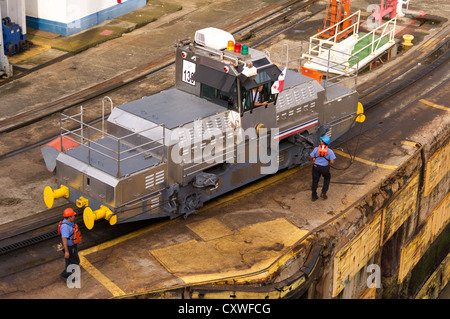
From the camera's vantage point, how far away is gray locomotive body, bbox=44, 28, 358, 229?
15352 mm

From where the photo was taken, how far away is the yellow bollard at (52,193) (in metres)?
15.5

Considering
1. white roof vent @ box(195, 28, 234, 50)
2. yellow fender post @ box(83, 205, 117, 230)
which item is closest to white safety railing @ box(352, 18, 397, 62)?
white roof vent @ box(195, 28, 234, 50)

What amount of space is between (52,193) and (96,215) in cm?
117

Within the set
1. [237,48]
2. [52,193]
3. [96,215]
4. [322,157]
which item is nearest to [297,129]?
[322,157]

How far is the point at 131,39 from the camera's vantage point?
27.4m

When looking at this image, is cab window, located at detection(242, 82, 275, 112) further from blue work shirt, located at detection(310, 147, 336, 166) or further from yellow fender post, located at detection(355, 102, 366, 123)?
yellow fender post, located at detection(355, 102, 366, 123)

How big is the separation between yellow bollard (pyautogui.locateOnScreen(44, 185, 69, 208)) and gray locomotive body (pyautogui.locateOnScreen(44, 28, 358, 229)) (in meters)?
0.04

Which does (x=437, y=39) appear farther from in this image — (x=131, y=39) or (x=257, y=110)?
(x=257, y=110)

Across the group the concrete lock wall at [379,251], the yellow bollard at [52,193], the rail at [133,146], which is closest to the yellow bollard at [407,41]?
the concrete lock wall at [379,251]

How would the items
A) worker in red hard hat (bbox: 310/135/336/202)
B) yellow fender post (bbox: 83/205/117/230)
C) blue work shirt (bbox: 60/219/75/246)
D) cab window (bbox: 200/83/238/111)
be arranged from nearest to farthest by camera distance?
blue work shirt (bbox: 60/219/75/246)
yellow fender post (bbox: 83/205/117/230)
cab window (bbox: 200/83/238/111)
worker in red hard hat (bbox: 310/135/336/202)

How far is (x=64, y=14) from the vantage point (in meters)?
26.6

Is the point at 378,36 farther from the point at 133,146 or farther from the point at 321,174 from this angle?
the point at 133,146

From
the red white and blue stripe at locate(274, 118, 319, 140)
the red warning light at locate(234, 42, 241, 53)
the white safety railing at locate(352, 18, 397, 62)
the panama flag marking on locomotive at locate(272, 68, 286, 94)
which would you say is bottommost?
the white safety railing at locate(352, 18, 397, 62)
